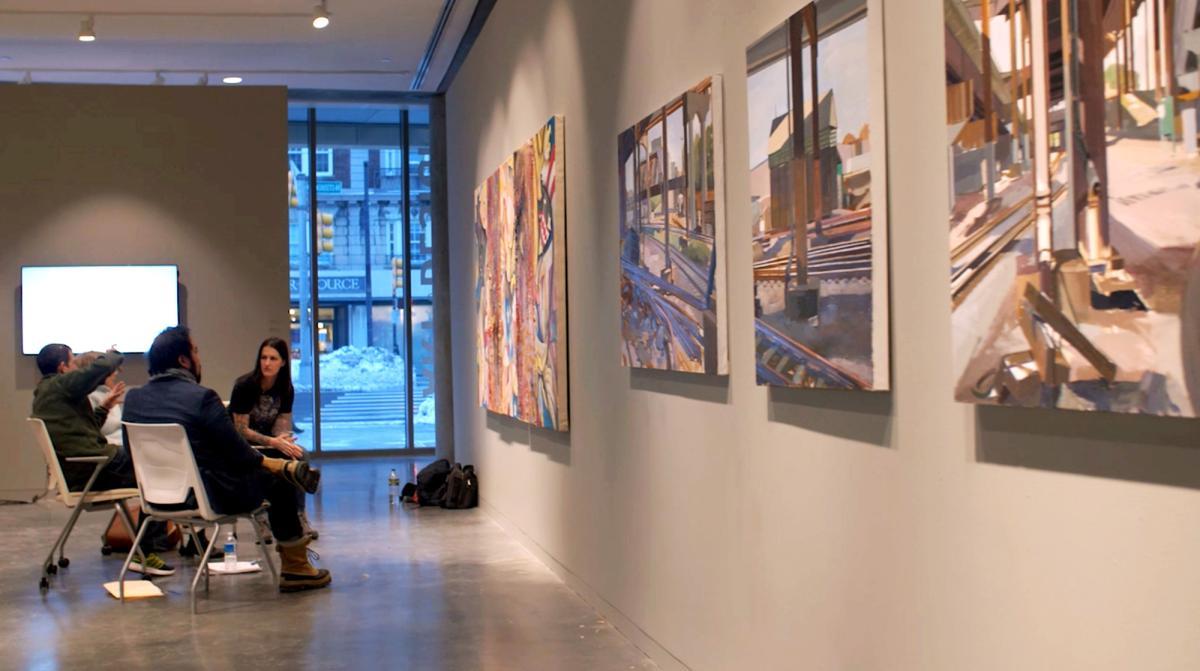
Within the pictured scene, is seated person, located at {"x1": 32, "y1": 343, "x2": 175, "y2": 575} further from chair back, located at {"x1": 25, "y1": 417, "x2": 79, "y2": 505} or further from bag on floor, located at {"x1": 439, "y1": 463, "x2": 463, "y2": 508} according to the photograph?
bag on floor, located at {"x1": 439, "y1": 463, "x2": 463, "y2": 508}

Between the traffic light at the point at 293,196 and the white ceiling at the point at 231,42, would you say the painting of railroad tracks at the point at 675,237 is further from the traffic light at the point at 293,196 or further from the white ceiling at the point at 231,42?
the traffic light at the point at 293,196

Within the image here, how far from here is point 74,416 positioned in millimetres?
6840

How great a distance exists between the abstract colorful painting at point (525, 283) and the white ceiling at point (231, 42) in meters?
2.00

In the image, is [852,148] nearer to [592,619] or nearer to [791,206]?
[791,206]

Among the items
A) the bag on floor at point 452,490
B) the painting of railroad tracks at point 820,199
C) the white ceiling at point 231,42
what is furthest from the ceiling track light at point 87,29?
the painting of railroad tracks at point 820,199

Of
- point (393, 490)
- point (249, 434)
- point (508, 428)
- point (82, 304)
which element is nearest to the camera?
point (249, 434)

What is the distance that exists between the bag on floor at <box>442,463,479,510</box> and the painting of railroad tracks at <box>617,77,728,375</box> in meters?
4.65

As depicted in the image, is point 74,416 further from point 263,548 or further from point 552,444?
point 552,444

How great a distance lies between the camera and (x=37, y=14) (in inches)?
373

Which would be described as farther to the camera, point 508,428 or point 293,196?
point 293,196

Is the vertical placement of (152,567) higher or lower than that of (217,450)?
lower

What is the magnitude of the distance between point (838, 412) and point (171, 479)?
391cm

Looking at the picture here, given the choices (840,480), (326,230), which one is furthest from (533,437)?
(326,230)

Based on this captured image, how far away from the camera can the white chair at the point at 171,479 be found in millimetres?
5844
